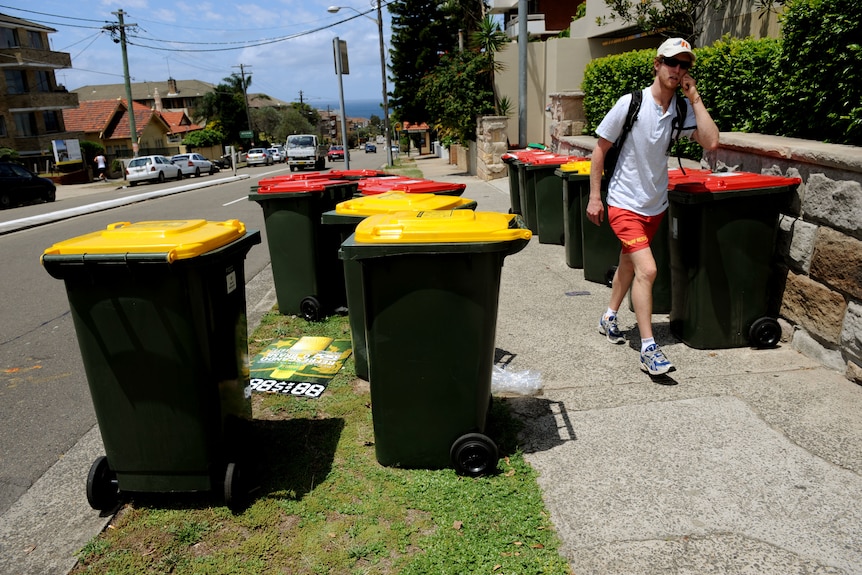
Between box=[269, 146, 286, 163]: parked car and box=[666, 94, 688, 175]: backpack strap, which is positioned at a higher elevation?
box=[666, 94, 688, 175]: backpack strap

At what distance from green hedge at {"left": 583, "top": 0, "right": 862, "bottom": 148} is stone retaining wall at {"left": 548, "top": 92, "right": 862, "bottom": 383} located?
0.26 m

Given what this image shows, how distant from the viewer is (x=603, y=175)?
4344 mm

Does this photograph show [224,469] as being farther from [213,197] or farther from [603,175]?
[213,197]

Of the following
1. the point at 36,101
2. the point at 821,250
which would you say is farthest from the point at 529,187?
the point at 36,101

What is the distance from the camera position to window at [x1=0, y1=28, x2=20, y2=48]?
41.5 m

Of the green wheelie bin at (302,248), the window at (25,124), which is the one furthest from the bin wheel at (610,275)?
the window at (25,124)

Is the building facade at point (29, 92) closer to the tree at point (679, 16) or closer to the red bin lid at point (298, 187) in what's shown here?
the tree at point (679, 16)

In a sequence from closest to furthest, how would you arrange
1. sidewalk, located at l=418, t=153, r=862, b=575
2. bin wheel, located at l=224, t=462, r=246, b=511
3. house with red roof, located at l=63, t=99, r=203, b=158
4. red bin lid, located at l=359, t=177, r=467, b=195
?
sidewalk, located at l=418, t=153, r=862, b=575 < bin wheel, located at l=224, t=462, r=246, b=511 < red bin lid, located at l=359, t=177, r=467, b=195 < house with red roof, located at l=63, t=99, r=203, b=158

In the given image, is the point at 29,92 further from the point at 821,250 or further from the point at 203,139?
the point at 821,250

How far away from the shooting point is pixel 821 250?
4113 mm

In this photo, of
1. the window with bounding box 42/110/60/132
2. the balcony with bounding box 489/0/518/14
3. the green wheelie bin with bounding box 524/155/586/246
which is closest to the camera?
the green wheelie bin with bounding box 524/155/586/246

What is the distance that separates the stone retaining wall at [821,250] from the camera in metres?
3.83

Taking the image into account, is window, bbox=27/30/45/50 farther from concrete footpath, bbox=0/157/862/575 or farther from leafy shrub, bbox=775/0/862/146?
leafy shrub, bbox=775/0/862/146

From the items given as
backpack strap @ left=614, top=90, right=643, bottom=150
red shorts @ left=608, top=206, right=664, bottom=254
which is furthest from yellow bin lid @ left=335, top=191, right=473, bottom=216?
backpack strap @ left=614, top=90, right=643, bottom=150
